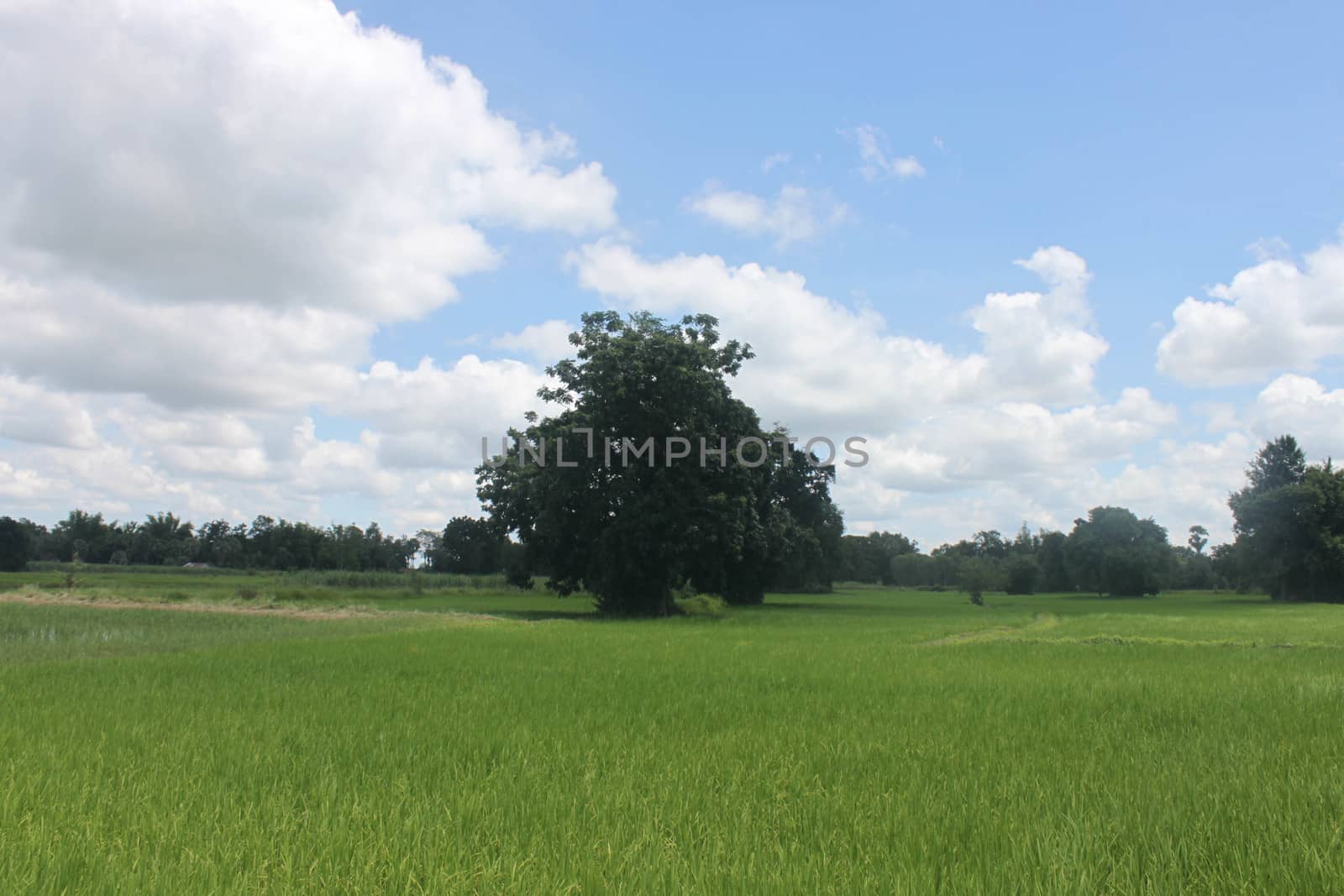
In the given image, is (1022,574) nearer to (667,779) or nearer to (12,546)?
(667,779)

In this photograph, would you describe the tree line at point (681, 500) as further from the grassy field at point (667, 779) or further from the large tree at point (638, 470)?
the grassy field at point (667, 779)

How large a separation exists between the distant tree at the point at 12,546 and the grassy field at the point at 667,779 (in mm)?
94036

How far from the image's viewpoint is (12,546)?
8381 centimetres

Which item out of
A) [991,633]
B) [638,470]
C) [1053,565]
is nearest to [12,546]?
[638,470]

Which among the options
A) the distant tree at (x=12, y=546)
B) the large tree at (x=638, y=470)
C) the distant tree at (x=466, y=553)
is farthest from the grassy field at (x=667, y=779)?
the distant tree at (x=12, y=546)

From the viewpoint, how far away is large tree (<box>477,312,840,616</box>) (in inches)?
1197

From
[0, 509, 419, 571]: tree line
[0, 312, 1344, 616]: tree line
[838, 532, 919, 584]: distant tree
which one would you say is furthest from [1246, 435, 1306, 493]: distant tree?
[0, 509, 419, 571]: tree line

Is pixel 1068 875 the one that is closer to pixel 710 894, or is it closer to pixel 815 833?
pixel 815 833

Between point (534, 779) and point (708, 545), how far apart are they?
86.0 ft

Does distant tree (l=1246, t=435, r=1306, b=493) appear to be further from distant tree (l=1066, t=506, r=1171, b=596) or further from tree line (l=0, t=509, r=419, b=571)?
tree line (l=0, t=509, r=419, b=571)

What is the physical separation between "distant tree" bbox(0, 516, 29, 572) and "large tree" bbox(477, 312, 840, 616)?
258ft

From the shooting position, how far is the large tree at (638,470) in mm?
30406

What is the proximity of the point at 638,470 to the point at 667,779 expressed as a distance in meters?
26.5

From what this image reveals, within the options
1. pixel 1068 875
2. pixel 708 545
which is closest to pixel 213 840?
pixel 1068 875
